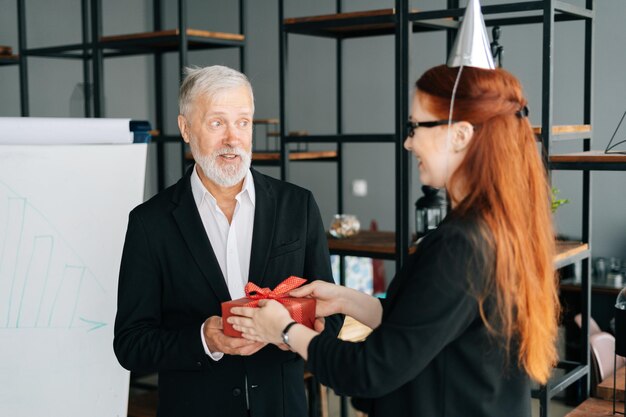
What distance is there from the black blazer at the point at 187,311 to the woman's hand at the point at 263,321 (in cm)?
21

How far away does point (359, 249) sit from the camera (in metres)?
3.01

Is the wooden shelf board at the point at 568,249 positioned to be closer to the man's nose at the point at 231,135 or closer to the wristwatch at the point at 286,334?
the man's nose at the point at 231,135

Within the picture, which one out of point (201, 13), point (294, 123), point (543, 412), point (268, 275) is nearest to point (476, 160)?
point (268, 275)

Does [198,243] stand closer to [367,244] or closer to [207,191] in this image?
[207,191]

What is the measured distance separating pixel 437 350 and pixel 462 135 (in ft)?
1.17

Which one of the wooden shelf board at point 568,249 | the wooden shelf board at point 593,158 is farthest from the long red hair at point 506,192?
the wooden shelf board at point 568,249

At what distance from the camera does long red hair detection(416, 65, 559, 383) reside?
1294 millimetres

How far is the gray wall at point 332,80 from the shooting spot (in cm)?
552

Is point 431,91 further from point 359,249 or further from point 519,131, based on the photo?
point 359,249

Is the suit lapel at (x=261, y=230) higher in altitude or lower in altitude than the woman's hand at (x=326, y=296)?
higher

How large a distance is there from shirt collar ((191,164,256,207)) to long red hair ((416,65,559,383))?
66 centimetres

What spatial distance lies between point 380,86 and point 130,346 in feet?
16.5

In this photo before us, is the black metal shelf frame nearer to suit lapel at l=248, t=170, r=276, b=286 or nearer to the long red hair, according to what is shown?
suit lapel at l=248, t=170, r=276, b=286

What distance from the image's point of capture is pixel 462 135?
4.32 ft
